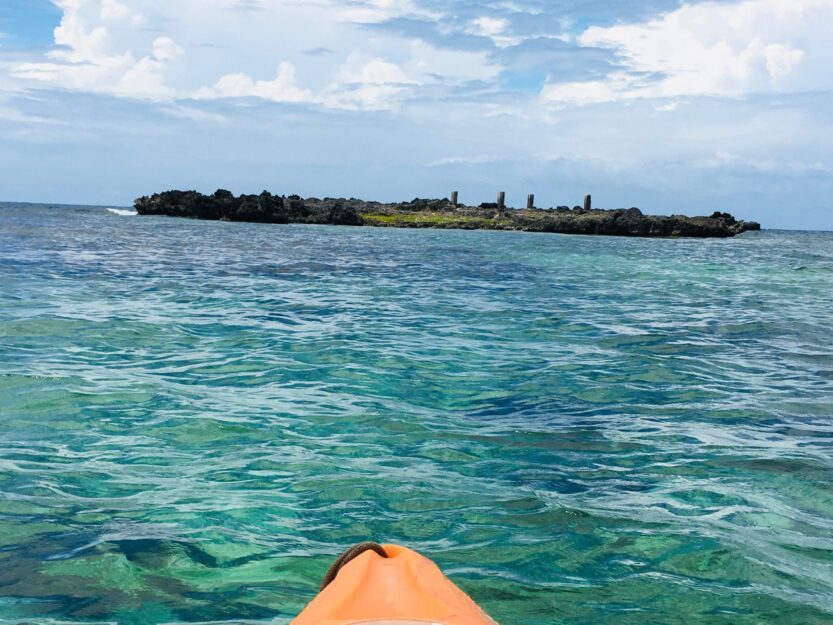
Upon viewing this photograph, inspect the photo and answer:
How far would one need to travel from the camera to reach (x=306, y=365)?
1152 centimetres

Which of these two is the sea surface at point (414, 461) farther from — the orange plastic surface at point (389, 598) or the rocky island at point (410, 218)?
the rocky island at point (410, 218)

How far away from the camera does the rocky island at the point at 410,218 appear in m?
83.3

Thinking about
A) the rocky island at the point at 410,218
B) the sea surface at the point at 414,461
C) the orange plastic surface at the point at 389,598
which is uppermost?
the rocky island at the point at 410,218

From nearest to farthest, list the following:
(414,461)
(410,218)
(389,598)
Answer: (389,598), (414,461), (410,218)

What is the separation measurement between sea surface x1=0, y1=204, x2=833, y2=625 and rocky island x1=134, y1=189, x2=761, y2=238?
68.2 meters

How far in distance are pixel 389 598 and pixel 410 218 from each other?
9034 cm

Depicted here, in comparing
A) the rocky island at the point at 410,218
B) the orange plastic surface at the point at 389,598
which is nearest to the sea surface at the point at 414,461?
the orange plastic surface at the point at 389,598

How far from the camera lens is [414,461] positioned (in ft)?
24.2

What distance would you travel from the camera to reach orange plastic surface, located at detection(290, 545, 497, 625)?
114 inches

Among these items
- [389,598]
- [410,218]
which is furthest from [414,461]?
[410,218]

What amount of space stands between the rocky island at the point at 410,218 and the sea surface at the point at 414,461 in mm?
68155

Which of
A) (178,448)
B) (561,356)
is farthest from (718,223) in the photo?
(178,448)

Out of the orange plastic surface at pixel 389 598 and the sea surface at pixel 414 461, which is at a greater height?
the orange plastic surface at pixel 389 598

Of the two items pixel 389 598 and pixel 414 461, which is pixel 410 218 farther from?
pixel 389 598
